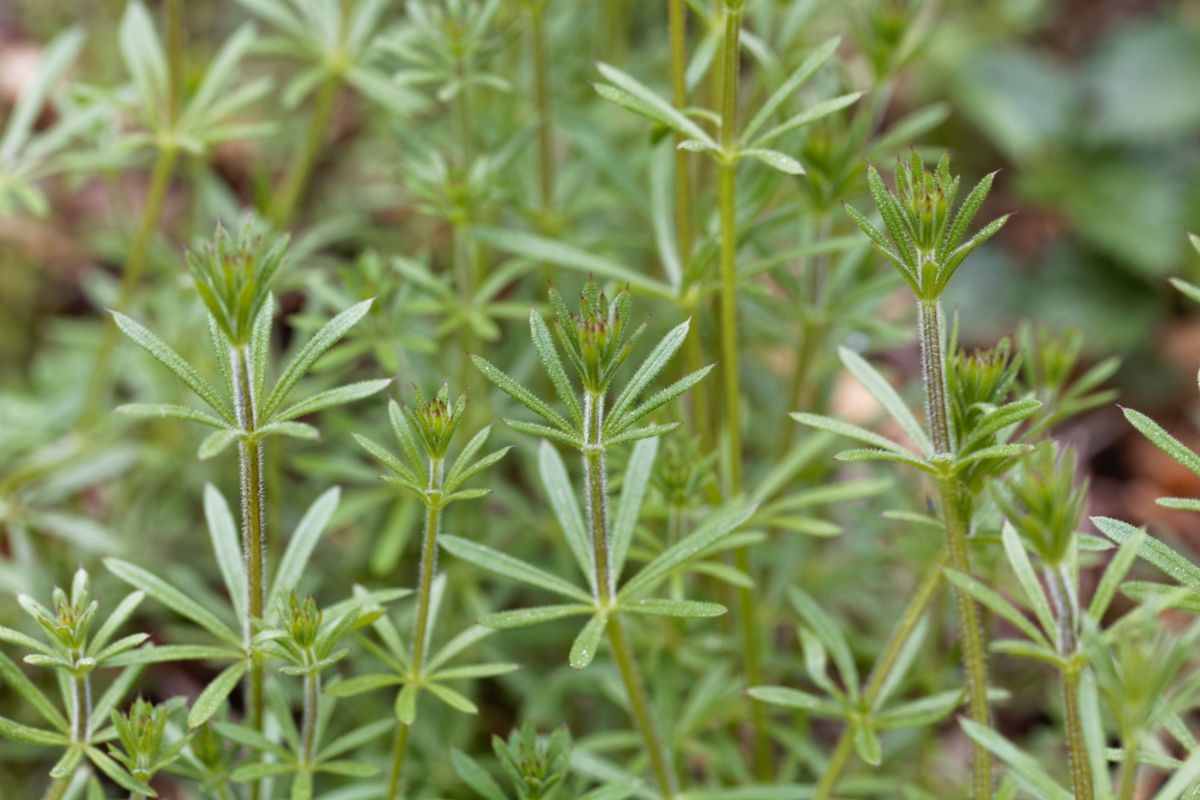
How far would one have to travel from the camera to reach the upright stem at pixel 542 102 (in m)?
2.63

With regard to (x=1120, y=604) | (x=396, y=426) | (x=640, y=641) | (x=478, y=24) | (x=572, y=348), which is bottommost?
(x=1120, y=604)

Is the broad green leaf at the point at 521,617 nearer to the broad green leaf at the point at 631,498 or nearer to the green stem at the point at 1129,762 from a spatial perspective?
the broad green leaf at the point at 631,498

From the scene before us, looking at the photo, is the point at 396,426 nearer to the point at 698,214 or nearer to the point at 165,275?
the point at 698,214

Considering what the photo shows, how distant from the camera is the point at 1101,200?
4941 millimetres

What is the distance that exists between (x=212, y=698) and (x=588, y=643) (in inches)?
21.0

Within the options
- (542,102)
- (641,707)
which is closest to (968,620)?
(641,707)

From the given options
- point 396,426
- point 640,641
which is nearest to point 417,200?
point 640,641

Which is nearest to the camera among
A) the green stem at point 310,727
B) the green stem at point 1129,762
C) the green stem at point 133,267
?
the green stem at point 1129,762

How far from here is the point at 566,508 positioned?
1.99 metres

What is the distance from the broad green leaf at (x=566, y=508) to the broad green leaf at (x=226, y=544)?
19.4 inches

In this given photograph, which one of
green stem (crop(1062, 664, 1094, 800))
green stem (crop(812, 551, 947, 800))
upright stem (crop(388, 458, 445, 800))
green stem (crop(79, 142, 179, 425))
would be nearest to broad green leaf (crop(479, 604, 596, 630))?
upright stem (crop(388, 458, 445, 800))

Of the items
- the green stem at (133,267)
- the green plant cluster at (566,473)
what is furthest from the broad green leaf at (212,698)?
the green stem at (133,267)

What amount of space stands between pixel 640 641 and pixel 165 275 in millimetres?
1910

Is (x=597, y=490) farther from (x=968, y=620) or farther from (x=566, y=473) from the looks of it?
(x=968, y=620)
